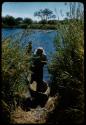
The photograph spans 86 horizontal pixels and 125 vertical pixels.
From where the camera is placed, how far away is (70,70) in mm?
6094

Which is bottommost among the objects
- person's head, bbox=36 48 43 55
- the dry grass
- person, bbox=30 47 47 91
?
the dry grass

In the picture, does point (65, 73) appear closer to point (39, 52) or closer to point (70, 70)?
point (70, 70)

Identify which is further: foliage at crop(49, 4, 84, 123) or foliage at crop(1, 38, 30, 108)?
foliage at crop(1, 38, 30, 108)

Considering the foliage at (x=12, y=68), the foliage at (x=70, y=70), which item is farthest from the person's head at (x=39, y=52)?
the foliage at (x=12, y=68)

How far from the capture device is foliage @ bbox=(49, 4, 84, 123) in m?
5.00

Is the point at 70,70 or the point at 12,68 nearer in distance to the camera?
the point at 12,68

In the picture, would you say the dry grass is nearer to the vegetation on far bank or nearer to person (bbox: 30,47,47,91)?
the vegetation on far bank

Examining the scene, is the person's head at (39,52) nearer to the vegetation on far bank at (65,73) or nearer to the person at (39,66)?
the person at (39,66)

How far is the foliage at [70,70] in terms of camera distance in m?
5.00

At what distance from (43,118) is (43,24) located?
163cm

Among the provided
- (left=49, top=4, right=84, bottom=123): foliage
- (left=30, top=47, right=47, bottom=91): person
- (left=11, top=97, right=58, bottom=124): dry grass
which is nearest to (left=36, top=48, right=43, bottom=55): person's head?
(left=30, top=47, right=47, bottom=91): person

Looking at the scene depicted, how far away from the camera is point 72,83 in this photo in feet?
18.2

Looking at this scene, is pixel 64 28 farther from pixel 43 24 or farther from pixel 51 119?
pixel 51 119

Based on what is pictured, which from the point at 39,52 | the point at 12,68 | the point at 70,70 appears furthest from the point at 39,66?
the point at 12,68
